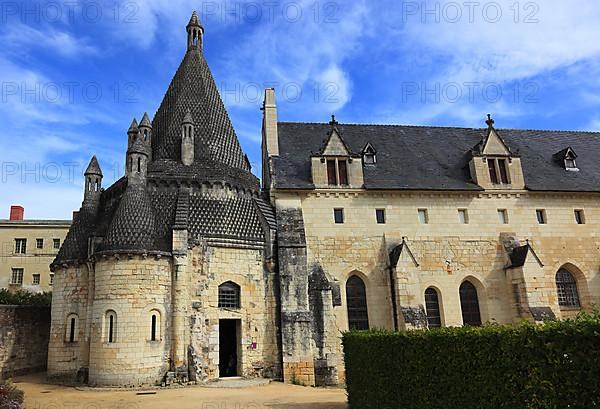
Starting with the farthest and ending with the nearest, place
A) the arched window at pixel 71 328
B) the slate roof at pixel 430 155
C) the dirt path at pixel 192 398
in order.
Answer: the slate roof at pixel 430 155 < the arched window at pixel 71 328 < the dirt path at pixel 192 398

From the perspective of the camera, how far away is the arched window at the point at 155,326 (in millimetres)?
18250

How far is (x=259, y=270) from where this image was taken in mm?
21094

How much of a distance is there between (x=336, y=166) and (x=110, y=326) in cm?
1356

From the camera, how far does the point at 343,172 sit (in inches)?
977

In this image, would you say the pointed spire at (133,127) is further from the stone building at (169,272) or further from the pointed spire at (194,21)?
the pointed spire at (194,21)

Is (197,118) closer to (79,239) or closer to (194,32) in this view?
(194,32)

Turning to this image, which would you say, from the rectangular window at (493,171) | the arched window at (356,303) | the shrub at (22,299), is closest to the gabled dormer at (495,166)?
the rectangular window at (493,171)

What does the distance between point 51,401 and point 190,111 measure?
15.4m

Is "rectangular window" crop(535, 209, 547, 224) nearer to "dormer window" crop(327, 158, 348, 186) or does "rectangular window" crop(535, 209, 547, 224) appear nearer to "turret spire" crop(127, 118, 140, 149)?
"dormer window" crop(327, 158, 348, 186)

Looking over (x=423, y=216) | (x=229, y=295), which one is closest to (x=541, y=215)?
(x=423, y=216)

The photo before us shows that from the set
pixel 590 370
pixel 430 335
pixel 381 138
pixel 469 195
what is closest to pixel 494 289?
pixel 469 195

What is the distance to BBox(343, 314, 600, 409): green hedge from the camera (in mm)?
6848

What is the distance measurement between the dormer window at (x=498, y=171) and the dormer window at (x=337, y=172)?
854 centimetres

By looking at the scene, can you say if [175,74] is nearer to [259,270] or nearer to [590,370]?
[259,270]
